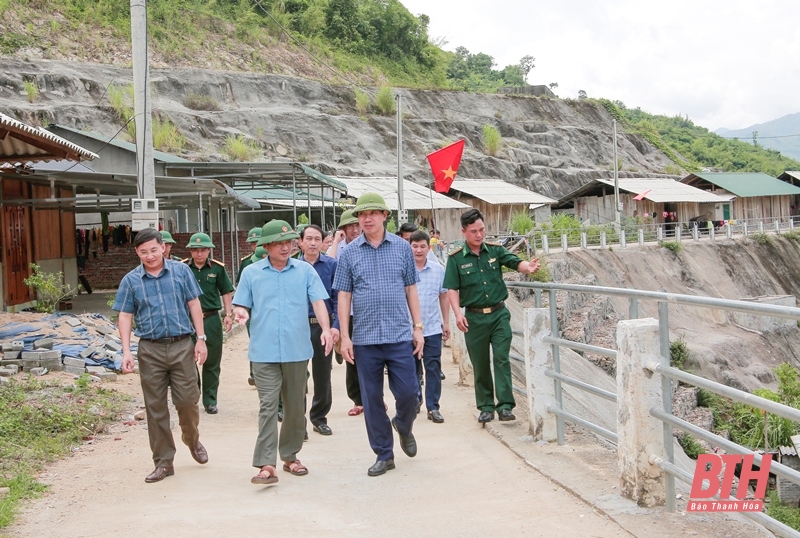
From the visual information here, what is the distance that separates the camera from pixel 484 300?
683cm

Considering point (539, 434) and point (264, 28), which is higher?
point (264, 28)

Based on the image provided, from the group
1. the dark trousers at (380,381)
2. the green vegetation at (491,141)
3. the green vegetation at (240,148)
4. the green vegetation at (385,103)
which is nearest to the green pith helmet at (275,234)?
the dark trousers at (380,381)

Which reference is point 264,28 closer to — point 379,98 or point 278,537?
point 379,98

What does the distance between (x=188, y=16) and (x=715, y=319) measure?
39251mm

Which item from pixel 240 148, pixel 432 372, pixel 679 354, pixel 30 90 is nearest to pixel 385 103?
pixel 240 148

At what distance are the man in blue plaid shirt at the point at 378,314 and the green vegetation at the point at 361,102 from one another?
46.2 m

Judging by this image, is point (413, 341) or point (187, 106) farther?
point (187, 106)

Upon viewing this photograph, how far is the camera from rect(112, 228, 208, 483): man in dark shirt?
19.4 feet

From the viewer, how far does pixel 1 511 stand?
4961mm

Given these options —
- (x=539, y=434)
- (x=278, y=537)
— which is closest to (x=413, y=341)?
(x=539, y=434)

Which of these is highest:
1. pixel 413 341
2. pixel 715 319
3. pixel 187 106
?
pixel 187 106

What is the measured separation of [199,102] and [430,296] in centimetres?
3991

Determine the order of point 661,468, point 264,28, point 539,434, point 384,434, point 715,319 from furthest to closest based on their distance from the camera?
point 264,28 → point 715,319 → point 539,434 → point 384,434 → point 661,468

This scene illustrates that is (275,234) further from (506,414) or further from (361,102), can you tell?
(361,102)
